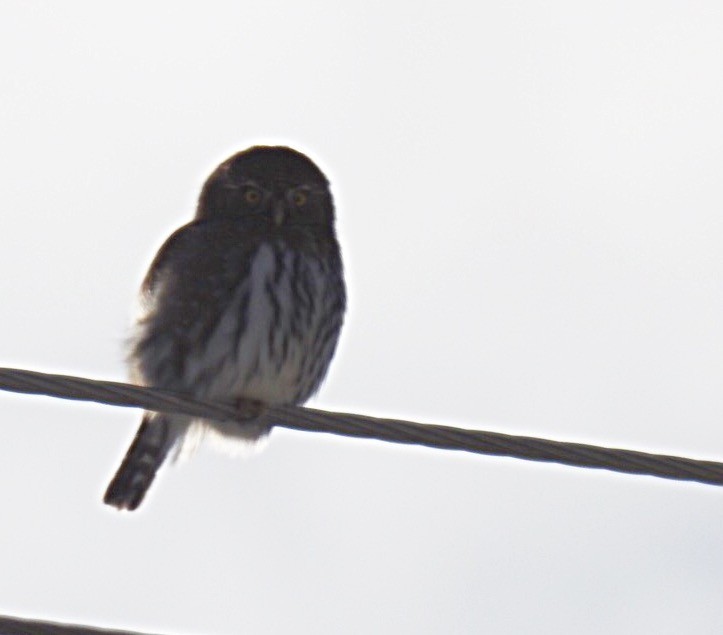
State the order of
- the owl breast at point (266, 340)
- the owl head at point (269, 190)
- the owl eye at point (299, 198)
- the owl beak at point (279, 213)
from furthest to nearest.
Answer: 1. the owl eye at point (299, 198)
2. the owl head at point (269, 190)
3. the owl beak at point (279, 213)
4. the owl breast at point (266, 340)

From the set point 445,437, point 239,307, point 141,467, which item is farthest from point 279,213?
point 445,437

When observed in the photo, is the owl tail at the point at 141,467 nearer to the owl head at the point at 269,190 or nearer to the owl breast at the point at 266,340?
the owl breast at the point at 266,340

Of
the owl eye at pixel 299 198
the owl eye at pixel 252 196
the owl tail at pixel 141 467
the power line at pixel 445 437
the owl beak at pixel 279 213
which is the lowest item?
the owl tail at pixel 141 467

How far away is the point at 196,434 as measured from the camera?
9.19m

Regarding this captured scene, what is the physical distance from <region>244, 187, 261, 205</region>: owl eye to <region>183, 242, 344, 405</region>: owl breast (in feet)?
2.29

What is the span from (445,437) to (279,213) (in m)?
3.80

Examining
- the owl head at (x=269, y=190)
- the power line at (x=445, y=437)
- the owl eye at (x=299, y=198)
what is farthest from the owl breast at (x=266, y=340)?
the power line at (x=445, y=437)

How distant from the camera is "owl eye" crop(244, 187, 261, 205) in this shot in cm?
926

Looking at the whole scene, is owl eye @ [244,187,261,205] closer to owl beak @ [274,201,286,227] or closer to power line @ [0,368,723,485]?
owl beak @ [274,201,286,227]

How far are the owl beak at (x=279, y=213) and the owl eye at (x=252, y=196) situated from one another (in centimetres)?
12

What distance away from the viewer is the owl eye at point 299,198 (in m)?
9.34

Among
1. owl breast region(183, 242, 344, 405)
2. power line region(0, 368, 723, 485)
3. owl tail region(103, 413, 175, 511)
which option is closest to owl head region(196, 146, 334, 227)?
owl breast region(183, 242, 344, 405)

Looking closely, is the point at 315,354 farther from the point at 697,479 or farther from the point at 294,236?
the point at 697,479

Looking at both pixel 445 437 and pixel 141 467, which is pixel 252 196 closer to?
pixel 141 467
